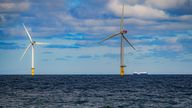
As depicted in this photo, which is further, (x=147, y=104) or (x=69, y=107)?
(x=147, y=104)

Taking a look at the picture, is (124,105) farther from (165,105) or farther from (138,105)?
(165,105)

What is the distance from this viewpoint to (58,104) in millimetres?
73375

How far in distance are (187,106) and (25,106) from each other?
2847cm

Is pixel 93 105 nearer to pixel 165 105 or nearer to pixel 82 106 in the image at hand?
pixel 82 106

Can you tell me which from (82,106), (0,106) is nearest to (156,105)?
(82,106)

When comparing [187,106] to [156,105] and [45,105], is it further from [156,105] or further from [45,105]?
[45,105]

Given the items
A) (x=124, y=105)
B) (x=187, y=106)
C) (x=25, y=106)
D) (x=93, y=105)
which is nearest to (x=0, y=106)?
(x=25, y=106)

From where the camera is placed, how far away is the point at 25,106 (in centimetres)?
6938

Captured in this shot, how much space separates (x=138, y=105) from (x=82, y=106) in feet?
34.4

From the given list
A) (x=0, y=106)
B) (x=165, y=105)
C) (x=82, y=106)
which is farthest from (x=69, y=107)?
(x=165, y=105)

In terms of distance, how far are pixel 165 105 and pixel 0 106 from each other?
29.5m

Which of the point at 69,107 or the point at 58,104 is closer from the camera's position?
the point at 69,107

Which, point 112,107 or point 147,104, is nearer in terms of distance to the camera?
point 112,107

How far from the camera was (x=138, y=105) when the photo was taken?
73.0 m
